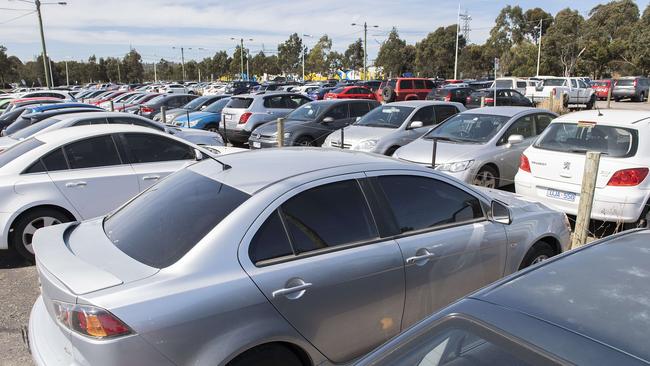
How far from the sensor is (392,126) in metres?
Answer: 10.9

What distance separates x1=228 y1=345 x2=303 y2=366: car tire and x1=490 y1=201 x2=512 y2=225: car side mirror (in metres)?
1.92

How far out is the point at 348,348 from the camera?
9.82 feet

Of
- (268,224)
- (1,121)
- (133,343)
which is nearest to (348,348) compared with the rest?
(268,224)

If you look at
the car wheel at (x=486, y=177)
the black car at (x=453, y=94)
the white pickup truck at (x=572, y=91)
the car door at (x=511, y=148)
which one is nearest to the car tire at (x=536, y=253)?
the car wheel at (x=486, y=177)

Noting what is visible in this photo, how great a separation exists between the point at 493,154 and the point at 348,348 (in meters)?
6.03

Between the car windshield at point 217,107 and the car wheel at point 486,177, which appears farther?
the car windshield at point 217,107

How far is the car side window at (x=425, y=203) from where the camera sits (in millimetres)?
Answer: 3406

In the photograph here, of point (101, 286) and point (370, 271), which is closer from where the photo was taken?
point (101, 286)

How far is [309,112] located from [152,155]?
6.81 meters

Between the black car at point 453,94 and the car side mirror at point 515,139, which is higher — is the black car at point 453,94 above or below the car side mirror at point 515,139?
above

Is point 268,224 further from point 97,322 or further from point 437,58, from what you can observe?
point 437,58

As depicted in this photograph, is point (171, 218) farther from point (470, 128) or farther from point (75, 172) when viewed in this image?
point (470, 128)

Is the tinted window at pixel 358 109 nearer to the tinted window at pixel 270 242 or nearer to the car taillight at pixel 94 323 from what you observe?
the tinted window at pixel 270 242

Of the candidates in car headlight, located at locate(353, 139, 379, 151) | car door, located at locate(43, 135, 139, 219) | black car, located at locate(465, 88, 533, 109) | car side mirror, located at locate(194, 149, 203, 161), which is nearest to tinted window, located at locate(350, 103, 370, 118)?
car headlight, located at locate(353, 139, 379, 151)
